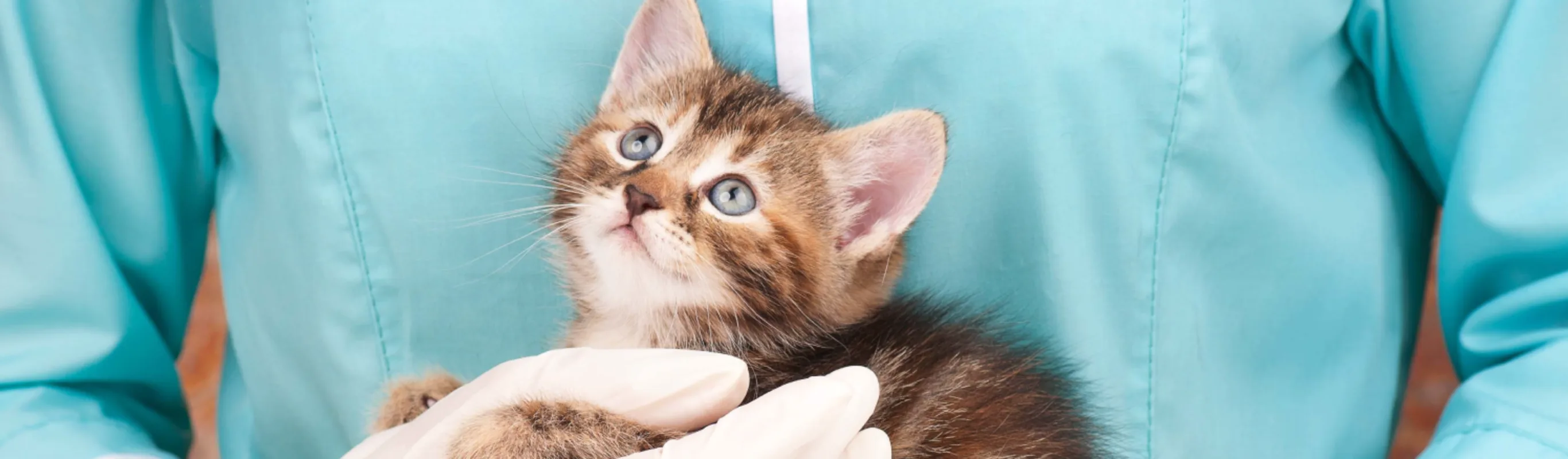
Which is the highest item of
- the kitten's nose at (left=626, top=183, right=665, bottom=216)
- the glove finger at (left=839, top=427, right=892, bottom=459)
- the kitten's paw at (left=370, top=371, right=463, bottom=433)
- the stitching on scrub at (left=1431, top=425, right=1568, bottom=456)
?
the kitten's nose at (left=626, top=183, right=665, bottom=216)

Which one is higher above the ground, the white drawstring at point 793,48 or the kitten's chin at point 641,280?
the white drawstring at point 793,48

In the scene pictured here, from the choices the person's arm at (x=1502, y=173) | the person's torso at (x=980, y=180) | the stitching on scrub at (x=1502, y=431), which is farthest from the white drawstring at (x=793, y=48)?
the stitching on scrub at (x=1502, y=431)

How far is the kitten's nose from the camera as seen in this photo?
39.1 inches

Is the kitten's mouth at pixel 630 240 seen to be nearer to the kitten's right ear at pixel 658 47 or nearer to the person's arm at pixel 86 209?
the kitten's right ear at pixel 658 47

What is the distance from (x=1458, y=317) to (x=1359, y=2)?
1.40 feet

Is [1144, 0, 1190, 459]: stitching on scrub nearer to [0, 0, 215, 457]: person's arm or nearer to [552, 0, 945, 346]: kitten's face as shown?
[552, 0, 945, 346]: kitten's face

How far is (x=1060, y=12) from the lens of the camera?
3.49 ft

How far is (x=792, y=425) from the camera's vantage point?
88 centimetres

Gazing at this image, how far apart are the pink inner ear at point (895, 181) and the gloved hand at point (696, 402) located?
20 cm

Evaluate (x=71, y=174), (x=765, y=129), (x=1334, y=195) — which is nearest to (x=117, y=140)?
(x=71, y=174)

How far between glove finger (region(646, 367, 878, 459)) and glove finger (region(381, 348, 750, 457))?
0.10 feet

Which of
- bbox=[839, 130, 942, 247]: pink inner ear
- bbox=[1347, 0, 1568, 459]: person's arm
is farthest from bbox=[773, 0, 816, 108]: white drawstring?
bbox=[1347, 0, 1568, 459]: person's arm

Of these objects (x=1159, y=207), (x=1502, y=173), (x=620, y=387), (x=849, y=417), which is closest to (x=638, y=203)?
(x=620, y=387)

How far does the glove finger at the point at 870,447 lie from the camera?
903 millimetres
